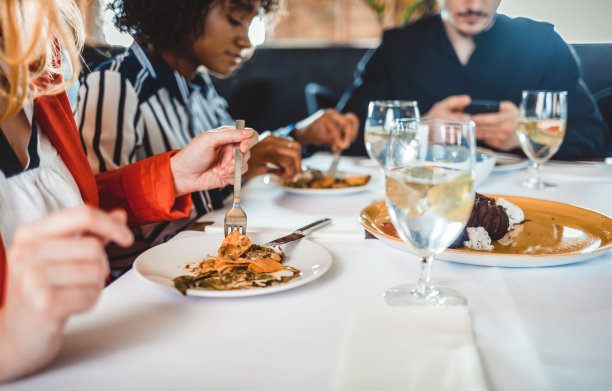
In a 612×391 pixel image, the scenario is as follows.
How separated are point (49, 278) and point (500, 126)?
5.08 feet

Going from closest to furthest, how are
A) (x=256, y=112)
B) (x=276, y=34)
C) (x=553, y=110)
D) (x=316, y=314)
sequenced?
(x=316, y=314) < (x=553, y=110) < (x=256, y=112) < (x=276, y=34)

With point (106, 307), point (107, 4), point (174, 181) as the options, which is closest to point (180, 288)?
point (106, 307)

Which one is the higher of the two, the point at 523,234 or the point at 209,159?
the point at 209,159

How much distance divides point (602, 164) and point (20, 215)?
1473 millimetres

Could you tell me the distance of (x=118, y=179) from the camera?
3.48 feet

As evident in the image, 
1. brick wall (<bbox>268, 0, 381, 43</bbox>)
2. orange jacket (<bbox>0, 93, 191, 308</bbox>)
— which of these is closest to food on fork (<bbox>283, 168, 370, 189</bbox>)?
orange jacket (<bbox>0, 93, 191, 308</bbox>)

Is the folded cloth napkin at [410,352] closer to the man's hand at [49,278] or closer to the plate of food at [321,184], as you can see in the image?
the man's hand at [49,278]

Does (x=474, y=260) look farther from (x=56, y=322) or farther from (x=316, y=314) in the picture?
(x=56, y=322)

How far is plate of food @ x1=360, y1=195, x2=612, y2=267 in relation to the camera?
2.31ft

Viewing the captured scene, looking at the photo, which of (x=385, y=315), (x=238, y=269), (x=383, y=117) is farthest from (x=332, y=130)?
(x=385, y=315)

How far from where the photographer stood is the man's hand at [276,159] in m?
1.27

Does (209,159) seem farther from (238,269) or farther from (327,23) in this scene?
(327,23)

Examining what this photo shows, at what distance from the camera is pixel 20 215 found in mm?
787

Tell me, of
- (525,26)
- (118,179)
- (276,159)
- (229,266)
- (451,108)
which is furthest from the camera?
(525,26)
